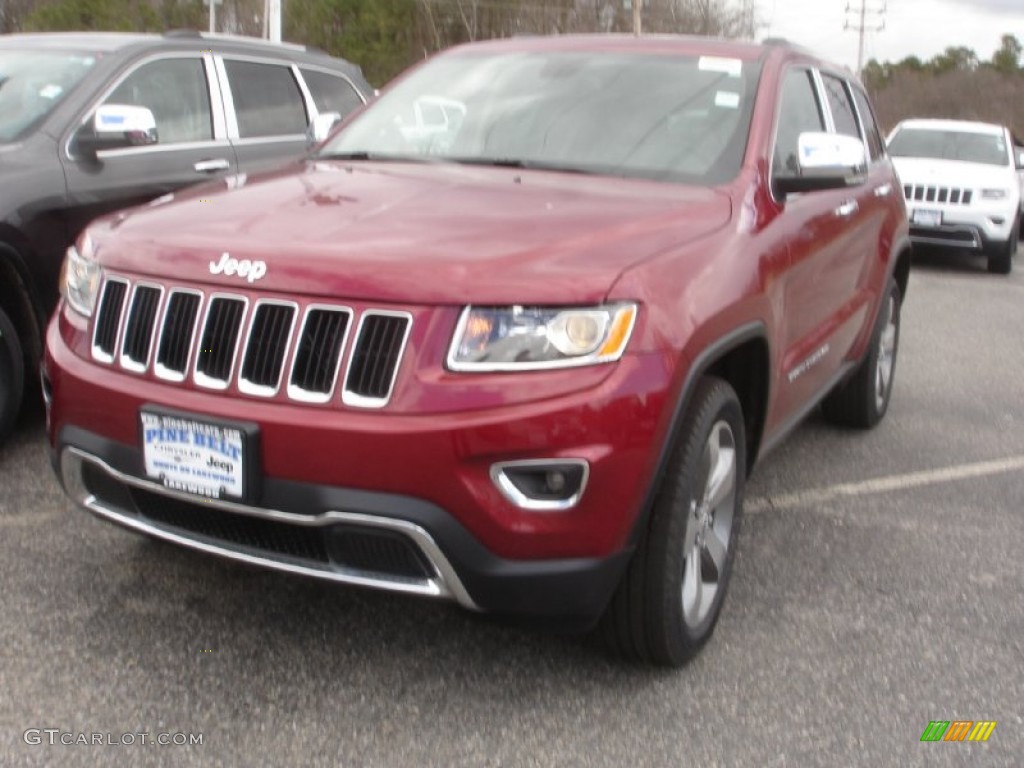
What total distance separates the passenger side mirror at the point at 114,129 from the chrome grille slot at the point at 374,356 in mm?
2769

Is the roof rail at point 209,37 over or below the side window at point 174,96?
over

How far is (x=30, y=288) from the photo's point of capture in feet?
15.7

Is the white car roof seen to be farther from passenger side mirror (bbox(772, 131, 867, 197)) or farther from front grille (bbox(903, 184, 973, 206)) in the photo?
passenger side mirror (bbox(772, 131, 867, 197))

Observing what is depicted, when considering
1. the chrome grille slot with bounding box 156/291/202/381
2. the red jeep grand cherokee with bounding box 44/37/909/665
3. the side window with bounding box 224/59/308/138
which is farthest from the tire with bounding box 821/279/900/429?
the chrome grille slot with bounding box 156/291/202/381

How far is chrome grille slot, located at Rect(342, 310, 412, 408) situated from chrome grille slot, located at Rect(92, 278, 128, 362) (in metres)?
0.74

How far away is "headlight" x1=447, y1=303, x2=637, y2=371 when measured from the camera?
8.89 ft

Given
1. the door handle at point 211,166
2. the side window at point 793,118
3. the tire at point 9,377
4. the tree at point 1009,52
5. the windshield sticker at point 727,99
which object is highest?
the windshield sticker at point 727,99

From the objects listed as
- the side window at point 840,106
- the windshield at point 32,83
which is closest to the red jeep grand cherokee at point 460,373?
the side window at point 840,106

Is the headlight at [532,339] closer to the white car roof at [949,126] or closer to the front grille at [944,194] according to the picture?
the front grille at [944,194]

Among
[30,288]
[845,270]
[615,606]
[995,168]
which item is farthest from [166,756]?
[995,168]

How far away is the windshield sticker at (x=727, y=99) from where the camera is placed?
4.00 meters

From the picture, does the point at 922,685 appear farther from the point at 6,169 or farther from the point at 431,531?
the point at 6,169

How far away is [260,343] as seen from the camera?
2838 mm

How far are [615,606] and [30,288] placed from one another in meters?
Result: 2.91
